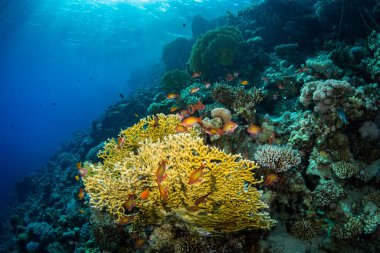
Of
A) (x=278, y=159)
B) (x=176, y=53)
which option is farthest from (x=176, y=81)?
(x=176, y=53)

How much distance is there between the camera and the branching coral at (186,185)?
3170 mm

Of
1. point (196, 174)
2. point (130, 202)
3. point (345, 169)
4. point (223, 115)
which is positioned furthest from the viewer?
point (223, 115)

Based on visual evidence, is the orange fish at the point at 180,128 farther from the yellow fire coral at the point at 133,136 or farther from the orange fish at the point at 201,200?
the orange fish at the point at 201,200

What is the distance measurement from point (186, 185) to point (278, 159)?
91.6 inches

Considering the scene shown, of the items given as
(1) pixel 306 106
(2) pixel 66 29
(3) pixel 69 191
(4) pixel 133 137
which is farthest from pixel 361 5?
(2) pixel 66 29

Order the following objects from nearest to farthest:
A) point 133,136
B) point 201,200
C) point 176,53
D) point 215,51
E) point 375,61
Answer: point 201,200 < point 133,136 < point 375,61 < point 215,51 < point 176,53

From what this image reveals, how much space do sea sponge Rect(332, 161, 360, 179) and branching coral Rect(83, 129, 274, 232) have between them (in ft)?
8.25

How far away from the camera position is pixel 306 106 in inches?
262

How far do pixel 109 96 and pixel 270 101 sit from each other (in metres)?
76.6

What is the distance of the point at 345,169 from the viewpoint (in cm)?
503

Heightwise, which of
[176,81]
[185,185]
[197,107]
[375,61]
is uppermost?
[375,61]

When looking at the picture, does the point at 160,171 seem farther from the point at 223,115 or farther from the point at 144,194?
the point at 223,115

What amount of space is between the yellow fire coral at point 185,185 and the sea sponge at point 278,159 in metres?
1.32

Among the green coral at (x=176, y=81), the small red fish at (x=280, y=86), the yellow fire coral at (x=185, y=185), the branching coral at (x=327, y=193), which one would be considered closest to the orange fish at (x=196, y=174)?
the yellow fire coral at (x=185, y=185)
